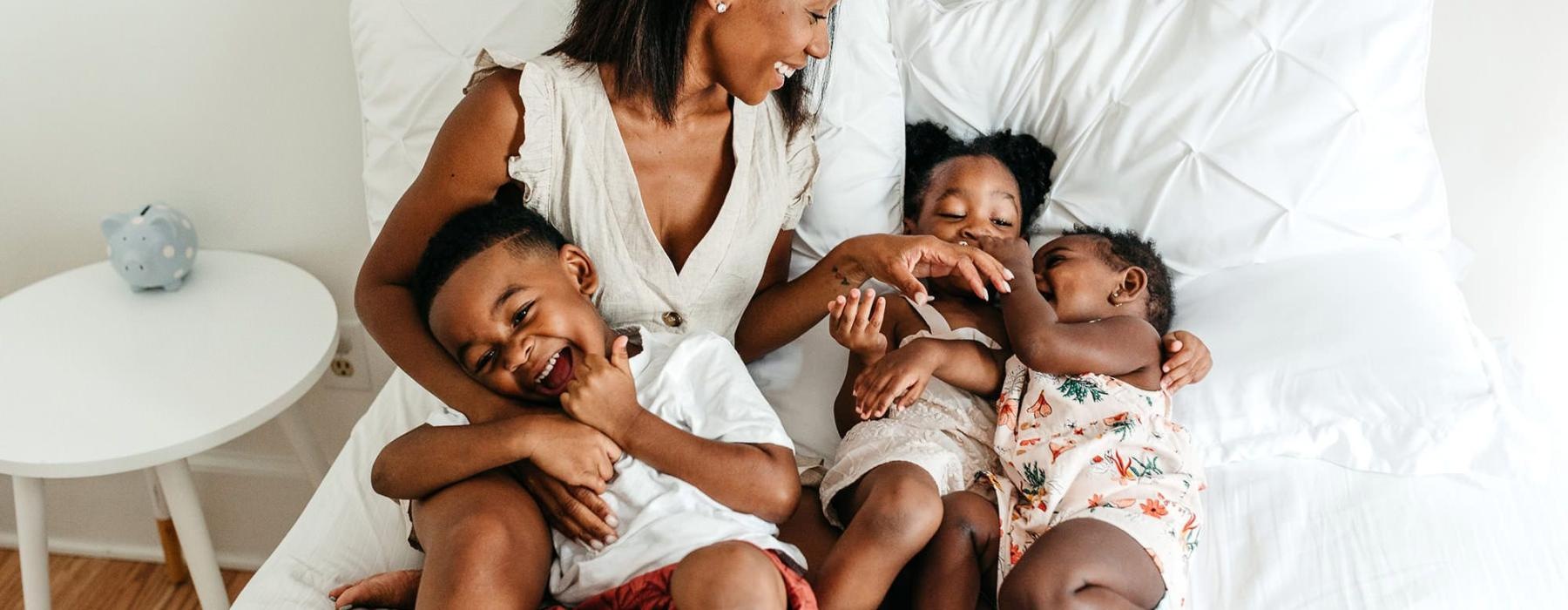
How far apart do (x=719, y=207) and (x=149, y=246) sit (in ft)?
3.18

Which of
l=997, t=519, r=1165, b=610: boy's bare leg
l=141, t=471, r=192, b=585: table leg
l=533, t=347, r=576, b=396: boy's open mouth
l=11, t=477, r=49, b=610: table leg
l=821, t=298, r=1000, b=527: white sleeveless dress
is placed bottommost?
l=141, t=471, r=192, b=585: table leg

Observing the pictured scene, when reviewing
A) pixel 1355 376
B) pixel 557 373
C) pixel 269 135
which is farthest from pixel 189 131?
pixel 1355 376

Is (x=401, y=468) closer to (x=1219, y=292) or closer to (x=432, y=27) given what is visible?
(x=432, y=27)

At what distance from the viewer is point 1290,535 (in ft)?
3.78

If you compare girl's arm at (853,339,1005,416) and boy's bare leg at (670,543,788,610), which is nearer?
boy's bare leg at (670,543,788,610)

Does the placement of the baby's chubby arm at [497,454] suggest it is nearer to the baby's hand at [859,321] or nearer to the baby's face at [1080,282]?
the baby's hand at [859,321]

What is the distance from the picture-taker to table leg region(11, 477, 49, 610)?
152 cm

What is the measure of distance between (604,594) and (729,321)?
17.7 inches

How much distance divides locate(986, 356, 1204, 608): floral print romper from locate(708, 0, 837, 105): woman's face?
1.49 ft

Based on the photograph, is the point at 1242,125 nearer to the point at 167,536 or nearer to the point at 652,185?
the point at 652,185

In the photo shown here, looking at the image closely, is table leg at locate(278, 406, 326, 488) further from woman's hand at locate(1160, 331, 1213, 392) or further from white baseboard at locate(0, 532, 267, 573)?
woman's hand at locate(1160, 331, 1213, 392)

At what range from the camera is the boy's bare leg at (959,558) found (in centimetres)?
110

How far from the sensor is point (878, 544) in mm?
1083

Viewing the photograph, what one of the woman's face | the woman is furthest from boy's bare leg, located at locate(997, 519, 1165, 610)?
the woman's face
